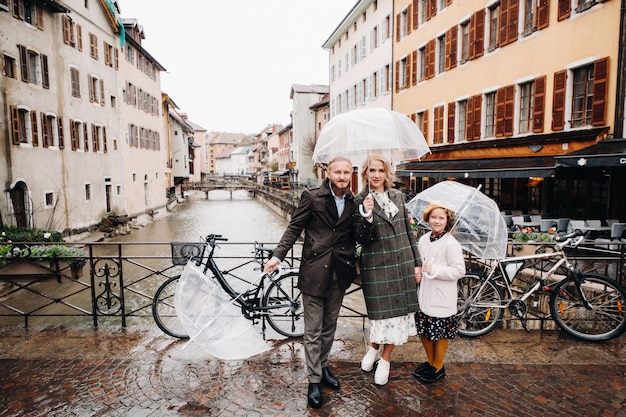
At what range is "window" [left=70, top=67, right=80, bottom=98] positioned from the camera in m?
19.7

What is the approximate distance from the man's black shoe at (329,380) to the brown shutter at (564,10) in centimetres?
1294

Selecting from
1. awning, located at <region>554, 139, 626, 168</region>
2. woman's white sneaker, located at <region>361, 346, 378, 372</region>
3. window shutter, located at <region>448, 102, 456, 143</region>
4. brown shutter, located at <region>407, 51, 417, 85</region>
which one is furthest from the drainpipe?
brown shutter, located at <region>407, 51, 417, 85</region>

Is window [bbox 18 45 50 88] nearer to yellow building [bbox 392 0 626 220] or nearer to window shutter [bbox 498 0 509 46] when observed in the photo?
yellow building [bbox 392 0 626 220]

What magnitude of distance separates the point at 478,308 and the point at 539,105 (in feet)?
35.7

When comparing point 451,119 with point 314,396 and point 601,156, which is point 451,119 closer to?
point 601,156

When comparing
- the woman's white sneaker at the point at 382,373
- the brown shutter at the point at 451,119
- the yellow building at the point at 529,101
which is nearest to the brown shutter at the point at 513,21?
the yellow building at the point at 529,101

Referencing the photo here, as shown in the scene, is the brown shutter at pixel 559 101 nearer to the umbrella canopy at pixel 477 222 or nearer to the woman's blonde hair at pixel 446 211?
the umbrella canopy at pixel 477 222

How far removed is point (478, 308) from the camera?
4.47 meters

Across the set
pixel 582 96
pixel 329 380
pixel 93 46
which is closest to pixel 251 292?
pixel 329 380

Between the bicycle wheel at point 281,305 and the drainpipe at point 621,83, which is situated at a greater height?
the drainpipe at point 621,83

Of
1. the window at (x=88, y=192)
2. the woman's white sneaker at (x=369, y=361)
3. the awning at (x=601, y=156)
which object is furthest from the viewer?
the window at (x=88, y=192)

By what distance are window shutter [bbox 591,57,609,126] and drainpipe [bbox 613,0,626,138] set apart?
0.28 metres

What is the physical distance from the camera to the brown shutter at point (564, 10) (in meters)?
11.9

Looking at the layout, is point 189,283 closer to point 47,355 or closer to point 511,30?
point 47,355
